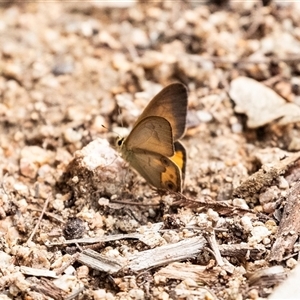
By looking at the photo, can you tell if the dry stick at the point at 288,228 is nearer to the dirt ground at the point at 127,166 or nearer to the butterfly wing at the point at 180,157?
the dirt ground at the point at 127,166

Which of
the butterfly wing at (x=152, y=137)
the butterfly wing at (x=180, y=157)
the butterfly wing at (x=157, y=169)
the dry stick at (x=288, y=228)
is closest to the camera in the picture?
the dry stick at (x=288, y=228)

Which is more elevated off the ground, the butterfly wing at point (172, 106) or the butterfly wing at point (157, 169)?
the butterfly wing at point (172, 106)

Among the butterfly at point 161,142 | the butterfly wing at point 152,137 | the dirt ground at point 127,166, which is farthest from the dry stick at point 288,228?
the butterfly wing at point 152,137

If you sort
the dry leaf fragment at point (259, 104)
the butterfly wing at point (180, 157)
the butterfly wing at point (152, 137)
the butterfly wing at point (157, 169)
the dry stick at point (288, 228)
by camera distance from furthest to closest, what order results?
the dry leaf fragment at point (259, 104), the butterfly wing at point (180, 157), the butterfly wing at point (157, 169), the butterfly wing at point (152, 137), the dry stick at point (288, 228)

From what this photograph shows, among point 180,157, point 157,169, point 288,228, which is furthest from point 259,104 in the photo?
point 288,228

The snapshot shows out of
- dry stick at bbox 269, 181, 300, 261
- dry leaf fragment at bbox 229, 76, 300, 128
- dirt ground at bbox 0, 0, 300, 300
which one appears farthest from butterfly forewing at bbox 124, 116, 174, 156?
dry leaf fragment at bbox 229, 76, 300, 128

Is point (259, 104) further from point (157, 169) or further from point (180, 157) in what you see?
point (157, 169)

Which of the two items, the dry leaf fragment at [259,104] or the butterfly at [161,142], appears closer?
A: the butterfly at [161,142]
